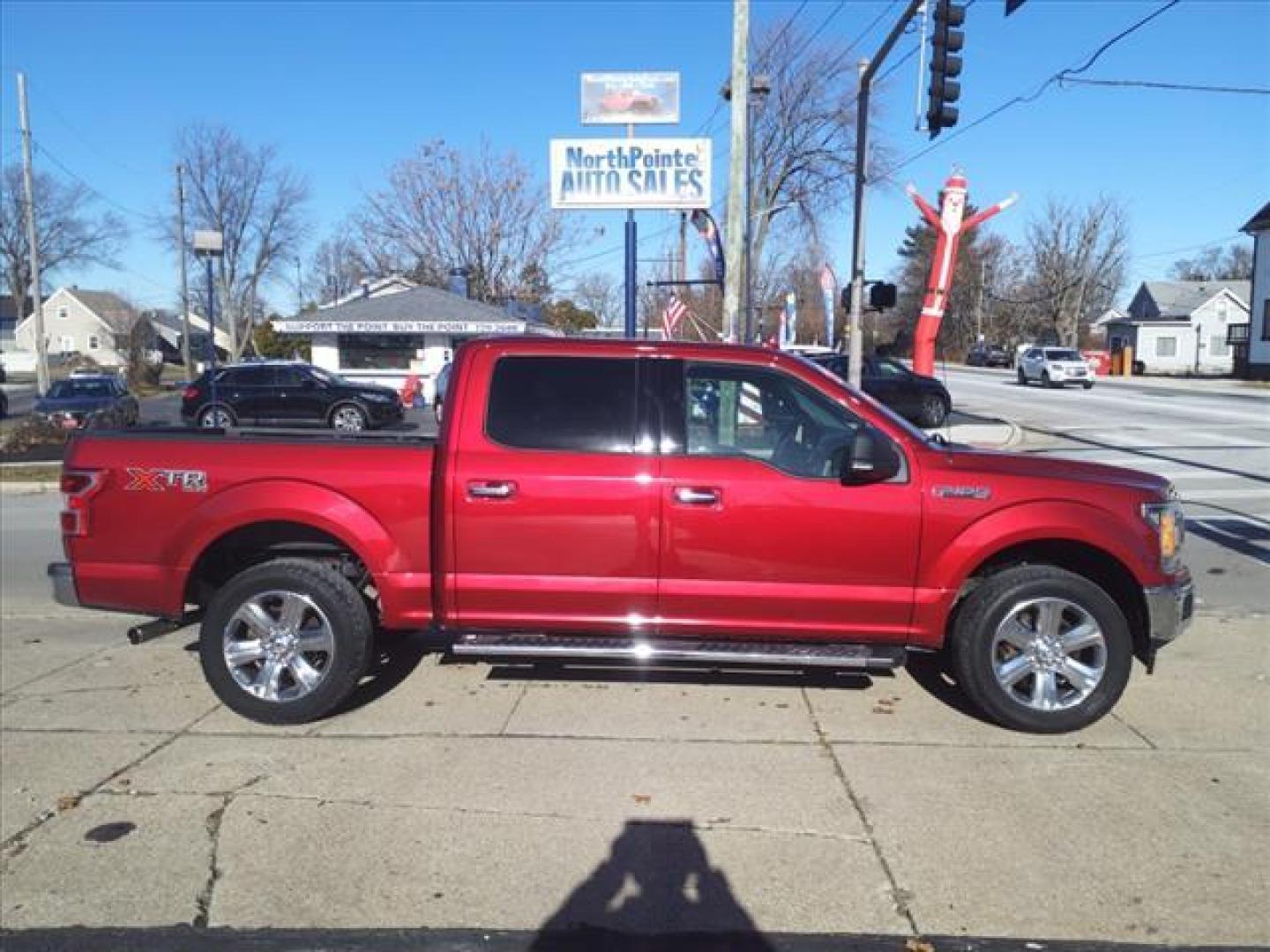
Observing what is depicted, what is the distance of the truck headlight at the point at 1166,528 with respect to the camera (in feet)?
15.3

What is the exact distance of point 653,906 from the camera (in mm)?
3281

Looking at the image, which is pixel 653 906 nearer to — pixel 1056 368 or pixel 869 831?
pixel 869 831

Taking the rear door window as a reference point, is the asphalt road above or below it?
below

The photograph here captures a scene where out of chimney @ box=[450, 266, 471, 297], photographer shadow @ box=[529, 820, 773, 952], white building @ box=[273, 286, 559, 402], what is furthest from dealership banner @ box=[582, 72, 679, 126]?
chimney @ box=[450, 266, 471, 297]

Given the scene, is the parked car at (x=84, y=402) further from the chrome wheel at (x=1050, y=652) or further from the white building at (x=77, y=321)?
the white building at (x=77, y=321)

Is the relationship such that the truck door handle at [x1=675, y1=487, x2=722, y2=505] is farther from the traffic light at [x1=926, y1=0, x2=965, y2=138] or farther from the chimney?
the chimney

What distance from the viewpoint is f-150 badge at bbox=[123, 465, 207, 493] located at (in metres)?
4.78

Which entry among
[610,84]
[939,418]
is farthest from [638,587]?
[939,418]

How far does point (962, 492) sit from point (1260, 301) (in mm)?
49080

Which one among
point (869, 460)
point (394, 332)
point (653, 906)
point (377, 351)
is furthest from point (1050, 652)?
point (377, 351)

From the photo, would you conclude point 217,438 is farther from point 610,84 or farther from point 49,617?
point 610,84

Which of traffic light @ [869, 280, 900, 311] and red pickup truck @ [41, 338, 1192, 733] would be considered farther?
traffic light @ [869, 280, 900, 311]

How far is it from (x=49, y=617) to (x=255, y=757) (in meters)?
3.69

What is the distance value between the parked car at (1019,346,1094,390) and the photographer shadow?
38962mm
